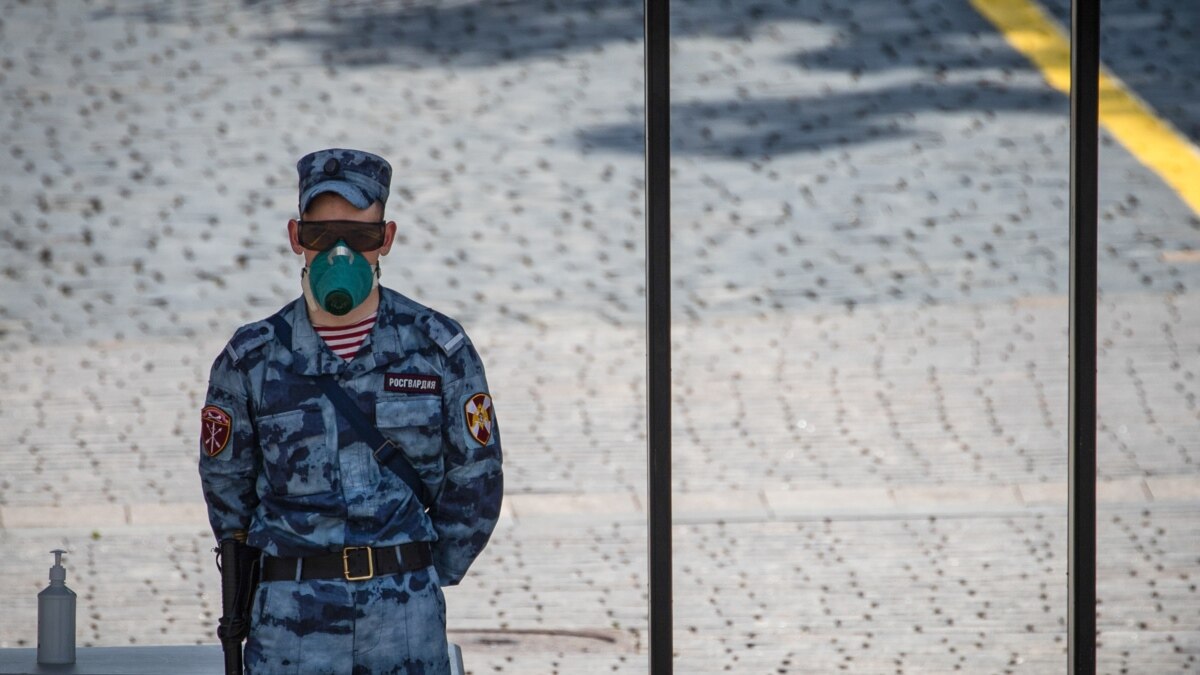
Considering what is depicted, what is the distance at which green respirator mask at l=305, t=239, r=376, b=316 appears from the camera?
8.25 feet

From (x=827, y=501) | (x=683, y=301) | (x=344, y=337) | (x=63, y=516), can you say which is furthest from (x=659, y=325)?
(x=683, y=301)

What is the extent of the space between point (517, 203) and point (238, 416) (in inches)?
368

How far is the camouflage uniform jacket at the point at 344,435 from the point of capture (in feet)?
8.42

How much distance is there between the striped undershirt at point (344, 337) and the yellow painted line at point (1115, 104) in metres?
9.93

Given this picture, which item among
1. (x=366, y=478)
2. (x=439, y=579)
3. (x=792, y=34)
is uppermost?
(x=792, y=34)

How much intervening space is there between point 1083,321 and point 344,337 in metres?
1.65

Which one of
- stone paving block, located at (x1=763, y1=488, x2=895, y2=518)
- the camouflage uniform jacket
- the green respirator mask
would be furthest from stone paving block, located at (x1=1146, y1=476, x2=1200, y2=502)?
the green respirator mask

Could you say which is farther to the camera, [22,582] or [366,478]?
[22,582]

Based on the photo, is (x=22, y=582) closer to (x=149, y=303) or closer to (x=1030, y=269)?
(x=149, y=303)

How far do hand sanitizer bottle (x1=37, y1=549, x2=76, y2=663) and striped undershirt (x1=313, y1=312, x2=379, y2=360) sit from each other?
49.7 inches

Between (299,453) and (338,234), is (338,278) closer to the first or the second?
(338,234)

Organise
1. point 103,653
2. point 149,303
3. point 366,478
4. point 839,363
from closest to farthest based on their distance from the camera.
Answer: point 366,478 < point 103,653 < point 839,363 < point 149,303

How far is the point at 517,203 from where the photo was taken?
11891 mm

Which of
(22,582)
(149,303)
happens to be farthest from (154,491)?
(149,303)
